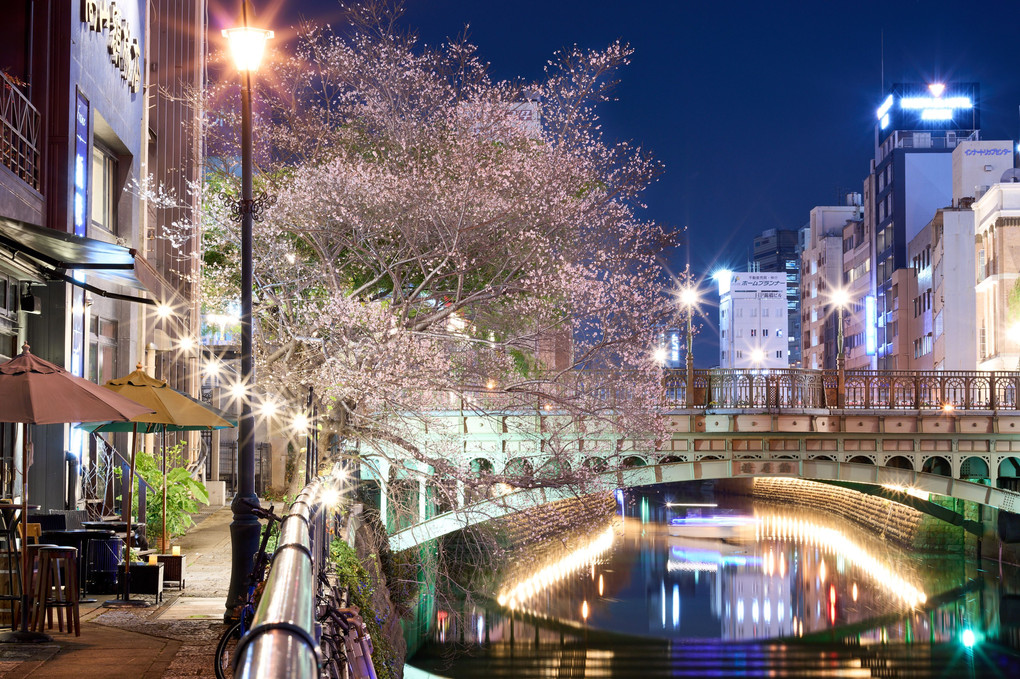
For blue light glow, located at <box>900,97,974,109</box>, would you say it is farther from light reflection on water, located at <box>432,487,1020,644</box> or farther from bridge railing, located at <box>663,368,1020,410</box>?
bridge railing, located at <box>663,368,1020,410</box>

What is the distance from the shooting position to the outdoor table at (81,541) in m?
12.6

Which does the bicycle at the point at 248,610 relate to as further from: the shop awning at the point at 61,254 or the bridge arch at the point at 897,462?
the bridge arch at the point at 897,462

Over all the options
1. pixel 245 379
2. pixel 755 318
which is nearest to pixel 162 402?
pixel 245 379

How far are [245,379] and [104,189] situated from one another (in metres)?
11.9

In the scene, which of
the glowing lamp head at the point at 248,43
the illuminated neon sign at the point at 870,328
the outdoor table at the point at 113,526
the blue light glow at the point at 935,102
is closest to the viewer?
the glowing lamp head at the point at 248,43

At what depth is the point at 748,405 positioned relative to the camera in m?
35.3

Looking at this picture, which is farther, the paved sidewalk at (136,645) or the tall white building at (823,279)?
the tall white building at (823,279)

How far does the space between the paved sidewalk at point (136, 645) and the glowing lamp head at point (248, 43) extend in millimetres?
5743

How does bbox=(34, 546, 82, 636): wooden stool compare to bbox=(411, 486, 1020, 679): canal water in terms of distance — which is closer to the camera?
bbox=(34, 546, 82, 636): wooden stool

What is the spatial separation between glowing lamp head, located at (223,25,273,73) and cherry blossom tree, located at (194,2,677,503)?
7561 mm

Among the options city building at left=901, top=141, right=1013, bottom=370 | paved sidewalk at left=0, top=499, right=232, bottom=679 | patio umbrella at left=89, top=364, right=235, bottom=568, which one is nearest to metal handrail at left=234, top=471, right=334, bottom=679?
paved sidewalk at left=0, top=499, right=232, bottom=679

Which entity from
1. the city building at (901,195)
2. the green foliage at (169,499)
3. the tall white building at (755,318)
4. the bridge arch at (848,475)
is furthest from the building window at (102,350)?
the tall white building at (755,318)

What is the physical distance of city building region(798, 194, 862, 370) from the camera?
340 feet

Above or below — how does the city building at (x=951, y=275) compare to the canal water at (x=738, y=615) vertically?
above
